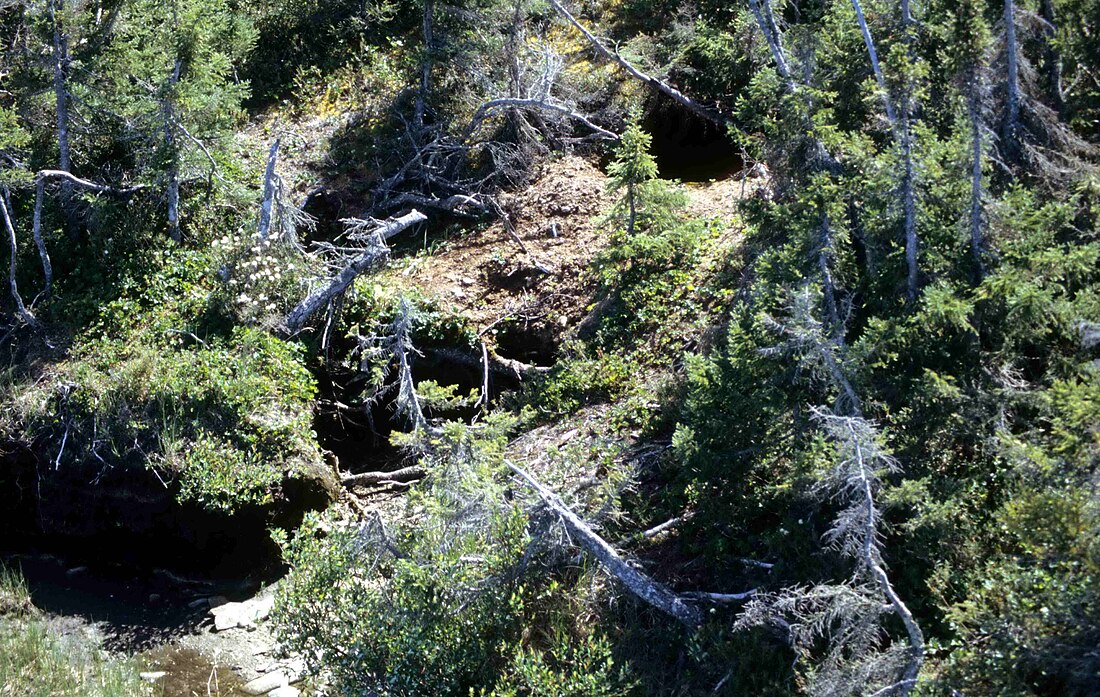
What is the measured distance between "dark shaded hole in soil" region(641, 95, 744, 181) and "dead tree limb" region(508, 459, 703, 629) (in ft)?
19.4

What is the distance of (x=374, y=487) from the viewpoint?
10844 millimetres

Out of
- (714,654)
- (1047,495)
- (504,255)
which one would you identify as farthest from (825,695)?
(504,255)

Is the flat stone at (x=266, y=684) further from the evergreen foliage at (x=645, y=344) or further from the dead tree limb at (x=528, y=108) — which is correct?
the dead tree limb at (x=528, y=108)

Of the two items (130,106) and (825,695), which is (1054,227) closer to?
(825,695)

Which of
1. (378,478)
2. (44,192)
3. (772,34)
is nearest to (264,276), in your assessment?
(378,478)

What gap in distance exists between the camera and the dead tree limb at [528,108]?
40.7 feet

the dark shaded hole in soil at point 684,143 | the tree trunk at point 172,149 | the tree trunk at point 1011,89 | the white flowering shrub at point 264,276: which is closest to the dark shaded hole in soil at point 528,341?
the white flowering shrub at point 264,276

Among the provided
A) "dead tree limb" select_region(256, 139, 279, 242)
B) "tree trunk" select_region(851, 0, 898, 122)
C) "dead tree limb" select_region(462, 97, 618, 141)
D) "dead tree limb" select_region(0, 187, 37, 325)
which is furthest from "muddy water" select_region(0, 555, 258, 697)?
"tree trunk" select_region(851, 0, 898, 122)

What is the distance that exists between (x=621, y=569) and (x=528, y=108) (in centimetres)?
689

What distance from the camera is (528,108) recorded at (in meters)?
13.0

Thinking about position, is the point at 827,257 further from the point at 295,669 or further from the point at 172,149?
the point at 172,149

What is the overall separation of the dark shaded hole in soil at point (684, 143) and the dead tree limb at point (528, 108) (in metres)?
0.66

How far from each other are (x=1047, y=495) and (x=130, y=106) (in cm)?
1021

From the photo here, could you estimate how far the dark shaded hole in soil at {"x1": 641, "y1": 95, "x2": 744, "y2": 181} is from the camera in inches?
509
